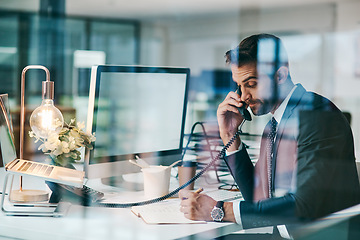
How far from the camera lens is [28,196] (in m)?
1.24

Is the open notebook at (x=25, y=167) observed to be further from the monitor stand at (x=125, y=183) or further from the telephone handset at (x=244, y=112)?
the telephone handset at (x=244, y=112)

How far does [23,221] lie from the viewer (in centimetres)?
115

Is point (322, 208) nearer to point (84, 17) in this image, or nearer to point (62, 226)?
point (62, 226)

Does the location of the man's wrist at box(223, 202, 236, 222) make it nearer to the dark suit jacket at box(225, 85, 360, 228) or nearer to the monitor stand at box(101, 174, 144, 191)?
the dark suit jacket at box(225, 85, 360, 228)

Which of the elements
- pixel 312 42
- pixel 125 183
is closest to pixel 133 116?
pixel 125 183

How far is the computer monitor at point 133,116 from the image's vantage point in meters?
1.43

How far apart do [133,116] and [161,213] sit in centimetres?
53

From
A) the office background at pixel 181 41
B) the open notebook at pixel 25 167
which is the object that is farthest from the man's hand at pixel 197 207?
the office background at pixel 181 41

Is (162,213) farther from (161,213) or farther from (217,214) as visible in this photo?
(217,214)

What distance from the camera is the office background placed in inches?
94.8

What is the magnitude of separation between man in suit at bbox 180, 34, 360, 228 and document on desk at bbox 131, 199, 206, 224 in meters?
0.03

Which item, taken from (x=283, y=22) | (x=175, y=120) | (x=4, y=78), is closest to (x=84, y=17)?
(x=4, y=78)

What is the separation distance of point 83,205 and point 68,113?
1.12 meters

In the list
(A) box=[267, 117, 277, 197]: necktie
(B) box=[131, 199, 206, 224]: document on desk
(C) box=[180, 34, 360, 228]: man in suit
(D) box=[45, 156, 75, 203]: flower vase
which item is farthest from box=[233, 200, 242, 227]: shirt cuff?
(D) box=[45, 156, 75, 203]: flower vase
